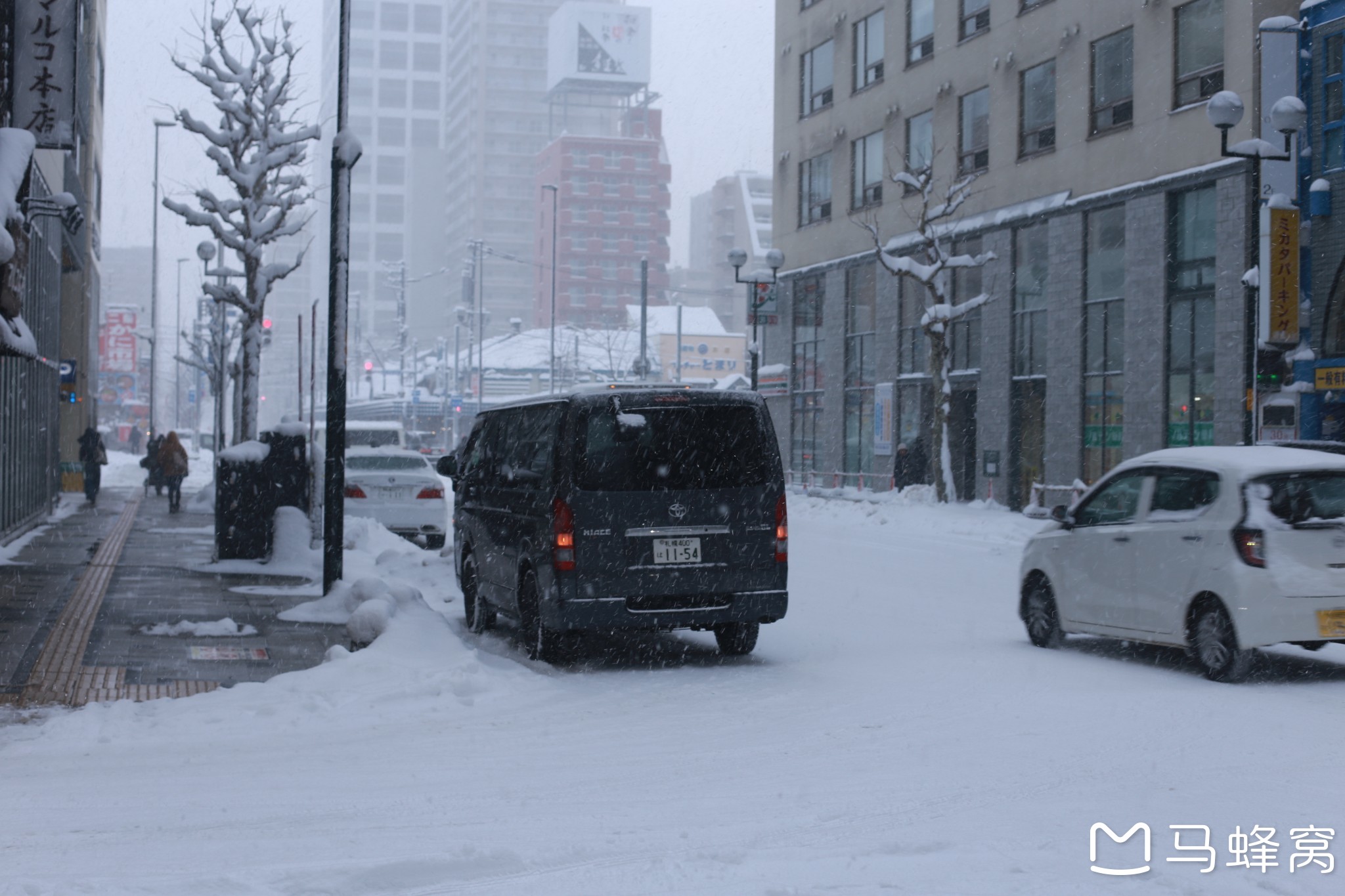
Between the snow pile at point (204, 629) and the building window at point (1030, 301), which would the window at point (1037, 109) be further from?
the snow pile at point (204, 629)

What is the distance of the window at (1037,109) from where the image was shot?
34062 millimetres

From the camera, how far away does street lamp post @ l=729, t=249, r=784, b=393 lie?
113 feet

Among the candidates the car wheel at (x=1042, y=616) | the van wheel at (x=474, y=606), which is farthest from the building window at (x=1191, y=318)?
the van wheel at (x=474, y=606)

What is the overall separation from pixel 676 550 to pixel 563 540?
80 cm

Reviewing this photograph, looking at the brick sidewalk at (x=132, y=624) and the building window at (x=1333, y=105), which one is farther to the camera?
the building window at (x=1333, y=105)

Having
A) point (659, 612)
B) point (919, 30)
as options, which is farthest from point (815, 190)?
point (659, 612)

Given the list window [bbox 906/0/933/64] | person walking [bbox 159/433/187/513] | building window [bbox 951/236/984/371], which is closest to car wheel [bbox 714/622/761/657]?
person walking [bbox 159/433/187/513]

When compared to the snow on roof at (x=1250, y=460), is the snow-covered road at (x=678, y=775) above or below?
below

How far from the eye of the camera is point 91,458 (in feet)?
109

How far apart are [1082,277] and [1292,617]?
2388 cm

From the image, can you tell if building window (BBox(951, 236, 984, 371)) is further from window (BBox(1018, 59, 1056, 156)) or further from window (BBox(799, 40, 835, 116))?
window (BBox(799, 40, 835, 116))

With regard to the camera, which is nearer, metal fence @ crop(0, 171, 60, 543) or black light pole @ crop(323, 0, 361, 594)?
black light pole @ crop(323, 0, 361, 594)

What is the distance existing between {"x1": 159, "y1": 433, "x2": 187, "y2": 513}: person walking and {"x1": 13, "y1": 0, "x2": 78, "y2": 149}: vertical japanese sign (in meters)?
16.0

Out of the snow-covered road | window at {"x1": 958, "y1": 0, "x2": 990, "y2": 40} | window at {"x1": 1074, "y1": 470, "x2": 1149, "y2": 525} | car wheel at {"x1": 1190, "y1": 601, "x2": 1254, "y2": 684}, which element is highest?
window at {"x1": 958, "y1": 0, "x2": 990, "y2": 40}
